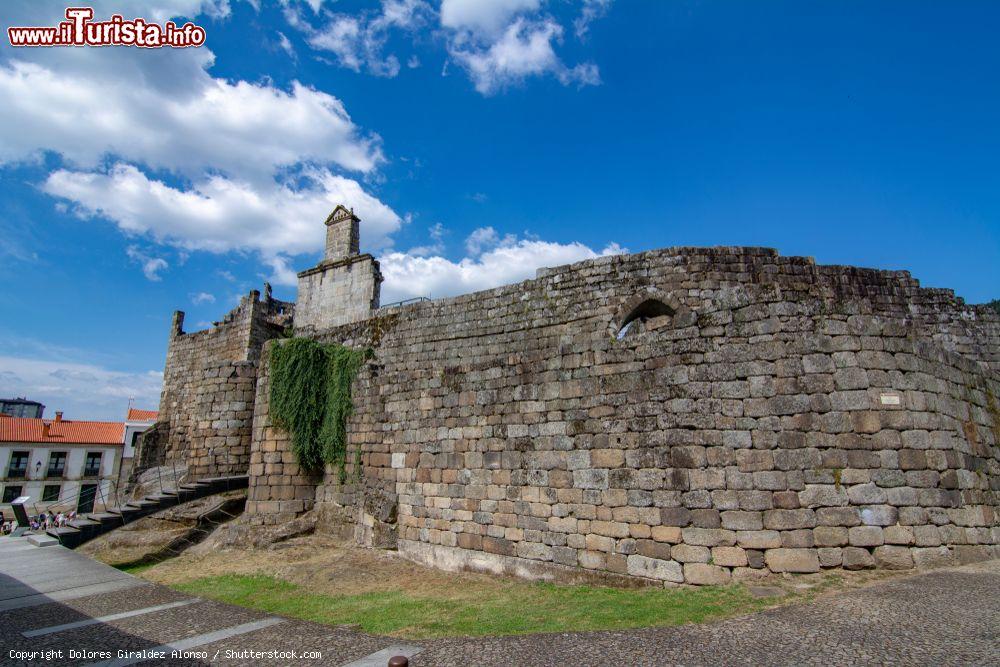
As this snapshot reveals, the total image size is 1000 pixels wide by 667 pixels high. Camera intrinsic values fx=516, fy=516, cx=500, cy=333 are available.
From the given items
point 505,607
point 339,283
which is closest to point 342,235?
point 339,283

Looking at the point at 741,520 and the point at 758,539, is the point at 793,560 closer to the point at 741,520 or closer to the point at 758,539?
the point at 758,539

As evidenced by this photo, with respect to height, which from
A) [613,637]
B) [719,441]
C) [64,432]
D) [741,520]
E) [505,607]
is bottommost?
[505,607]

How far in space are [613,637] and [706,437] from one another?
10.5 ft

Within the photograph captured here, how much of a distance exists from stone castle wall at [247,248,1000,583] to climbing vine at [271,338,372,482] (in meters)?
2.01

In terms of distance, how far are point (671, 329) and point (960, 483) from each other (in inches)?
164

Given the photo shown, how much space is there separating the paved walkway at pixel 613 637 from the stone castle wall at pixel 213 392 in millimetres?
8432

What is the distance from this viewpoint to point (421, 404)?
36.2 feet

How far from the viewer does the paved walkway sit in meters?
4.46

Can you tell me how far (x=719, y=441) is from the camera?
23.7ft

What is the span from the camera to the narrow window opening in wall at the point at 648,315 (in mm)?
11633

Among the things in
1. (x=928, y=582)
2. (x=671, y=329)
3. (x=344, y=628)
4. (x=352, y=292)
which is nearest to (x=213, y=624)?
(x=344, y=628)

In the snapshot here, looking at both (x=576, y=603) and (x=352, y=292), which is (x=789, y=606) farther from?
(x=352, y=292)

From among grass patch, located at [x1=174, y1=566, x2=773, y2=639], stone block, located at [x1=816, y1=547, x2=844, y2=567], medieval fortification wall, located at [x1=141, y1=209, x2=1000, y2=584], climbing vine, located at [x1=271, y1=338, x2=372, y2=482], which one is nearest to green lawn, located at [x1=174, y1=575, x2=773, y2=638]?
grass patch, located at [x1=174, y1=566, x2=773, y2=639]

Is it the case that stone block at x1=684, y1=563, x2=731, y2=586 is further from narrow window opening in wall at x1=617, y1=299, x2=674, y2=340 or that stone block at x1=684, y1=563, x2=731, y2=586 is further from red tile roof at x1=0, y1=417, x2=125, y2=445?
red tile roof at x1=0, y1=417, x2=125, y2=445
